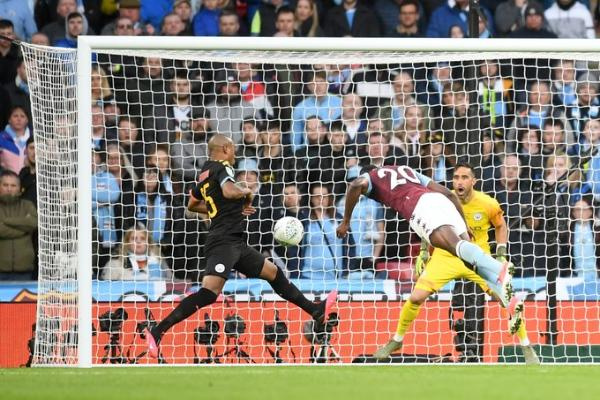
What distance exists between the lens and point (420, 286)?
1270 cm

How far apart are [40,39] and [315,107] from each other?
404cm

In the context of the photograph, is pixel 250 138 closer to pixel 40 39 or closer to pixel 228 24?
pixel 228 24

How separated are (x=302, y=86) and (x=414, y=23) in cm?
280

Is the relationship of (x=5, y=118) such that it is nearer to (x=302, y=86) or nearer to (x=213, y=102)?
(x=213, y=102)

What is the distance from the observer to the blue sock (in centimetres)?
1166

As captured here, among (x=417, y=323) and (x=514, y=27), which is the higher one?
(x=514, y=27)

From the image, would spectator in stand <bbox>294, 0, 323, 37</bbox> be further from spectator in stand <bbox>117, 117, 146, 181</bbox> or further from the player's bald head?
the player's bald head

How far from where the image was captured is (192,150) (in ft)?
47.4

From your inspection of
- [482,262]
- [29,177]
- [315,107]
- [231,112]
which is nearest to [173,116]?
[231,112]

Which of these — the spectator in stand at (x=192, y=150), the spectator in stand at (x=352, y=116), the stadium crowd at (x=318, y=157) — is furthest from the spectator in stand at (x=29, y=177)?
the spectator in stand at (x=352, y=116)

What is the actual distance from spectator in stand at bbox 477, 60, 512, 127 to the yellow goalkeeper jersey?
4.17ft

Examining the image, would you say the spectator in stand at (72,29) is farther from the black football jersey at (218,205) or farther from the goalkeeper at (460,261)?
the goalkeeper at (460,261)

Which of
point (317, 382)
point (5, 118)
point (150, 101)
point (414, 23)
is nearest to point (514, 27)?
point (414, 23)

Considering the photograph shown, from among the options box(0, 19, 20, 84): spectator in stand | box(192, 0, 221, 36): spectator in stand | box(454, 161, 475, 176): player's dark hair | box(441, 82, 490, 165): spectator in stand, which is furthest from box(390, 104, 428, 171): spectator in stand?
box(0, 19, 20, 84): spectator in stand
